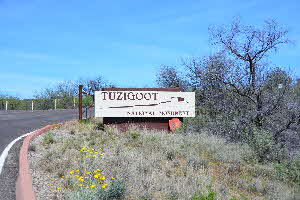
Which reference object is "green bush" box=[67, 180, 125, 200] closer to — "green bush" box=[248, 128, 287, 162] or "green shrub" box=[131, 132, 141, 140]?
"green shrub" box=[131, 132, 141, 140]

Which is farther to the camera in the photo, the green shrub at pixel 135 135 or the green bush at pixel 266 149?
the green shrub at pixel 135 135

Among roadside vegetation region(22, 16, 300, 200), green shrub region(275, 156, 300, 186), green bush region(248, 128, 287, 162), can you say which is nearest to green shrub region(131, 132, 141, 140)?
roadside vegetation region(22, 16, 300, 200)

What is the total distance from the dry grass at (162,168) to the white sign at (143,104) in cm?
252

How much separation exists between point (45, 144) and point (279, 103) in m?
9.05

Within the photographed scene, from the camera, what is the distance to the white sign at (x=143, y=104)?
1420 centimetres

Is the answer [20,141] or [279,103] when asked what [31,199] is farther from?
[279,103]

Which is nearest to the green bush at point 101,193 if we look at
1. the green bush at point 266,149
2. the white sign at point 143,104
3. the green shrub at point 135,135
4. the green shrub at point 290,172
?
the green shrub at point 290,172

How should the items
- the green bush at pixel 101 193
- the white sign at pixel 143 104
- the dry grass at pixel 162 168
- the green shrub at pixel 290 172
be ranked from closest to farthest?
the green bush at pixel 101 193 → the dry grass at pixel 162 168 → the green shrub at pixel 290 172 → the white sign at pixel 143 104

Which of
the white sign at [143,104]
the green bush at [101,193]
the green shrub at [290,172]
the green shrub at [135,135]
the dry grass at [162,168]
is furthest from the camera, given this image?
the white sign at [143,104]

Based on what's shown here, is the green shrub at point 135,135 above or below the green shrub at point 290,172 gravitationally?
above

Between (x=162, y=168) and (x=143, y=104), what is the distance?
6.66 metres

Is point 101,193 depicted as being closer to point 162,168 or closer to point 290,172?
point 162,168

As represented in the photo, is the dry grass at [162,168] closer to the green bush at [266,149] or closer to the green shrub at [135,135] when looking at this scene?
the green shrub at [135,135]

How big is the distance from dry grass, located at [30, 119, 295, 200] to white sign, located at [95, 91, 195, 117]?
2.52 meters
